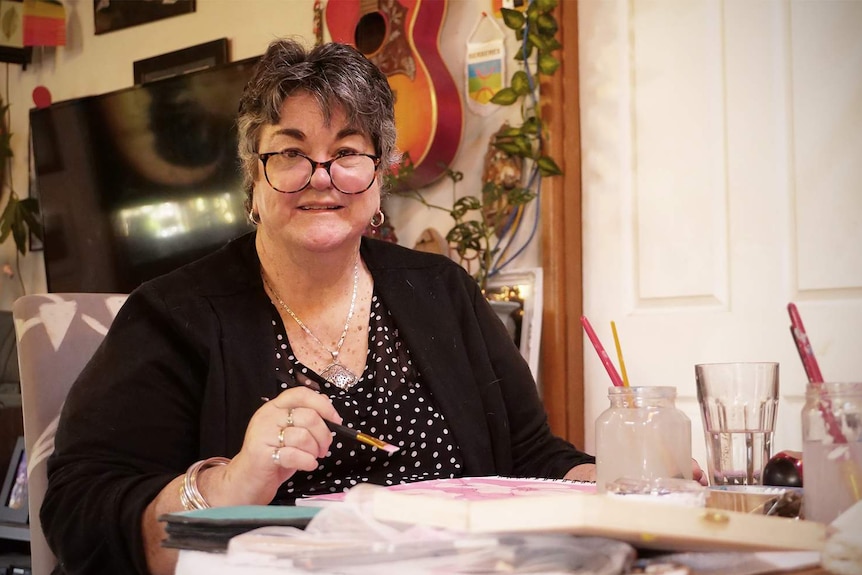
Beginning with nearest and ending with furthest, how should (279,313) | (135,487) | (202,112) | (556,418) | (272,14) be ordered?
1. (135,487)
2. (279,313)
3. (556,418)
4. (202,112)
5. (272,14)

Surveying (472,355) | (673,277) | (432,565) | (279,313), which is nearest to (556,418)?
(673,277)

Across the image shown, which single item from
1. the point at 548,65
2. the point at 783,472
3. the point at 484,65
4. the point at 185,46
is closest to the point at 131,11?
the point at 185,46

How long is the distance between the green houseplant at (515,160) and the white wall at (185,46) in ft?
0.28

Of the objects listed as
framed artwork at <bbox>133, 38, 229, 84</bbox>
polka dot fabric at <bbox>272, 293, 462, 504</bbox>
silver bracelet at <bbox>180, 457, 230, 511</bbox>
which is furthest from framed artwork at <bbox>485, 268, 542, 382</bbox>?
silver bracelet at <bbox>180, 457, 230, 511</bbox>

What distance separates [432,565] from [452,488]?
381mm

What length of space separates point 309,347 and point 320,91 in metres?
0.39

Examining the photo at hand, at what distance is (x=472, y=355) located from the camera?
158 centimetres

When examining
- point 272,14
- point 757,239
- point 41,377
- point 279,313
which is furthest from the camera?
point 272,14

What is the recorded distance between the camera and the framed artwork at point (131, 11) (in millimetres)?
3555

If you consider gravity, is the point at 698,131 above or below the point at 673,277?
above

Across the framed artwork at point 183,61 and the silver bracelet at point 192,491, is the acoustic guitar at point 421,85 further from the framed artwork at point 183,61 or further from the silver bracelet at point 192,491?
the silver bracelet at point 192,491

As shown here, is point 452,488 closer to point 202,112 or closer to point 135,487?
point 135,487

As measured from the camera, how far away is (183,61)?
3.48 m

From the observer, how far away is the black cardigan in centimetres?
112
